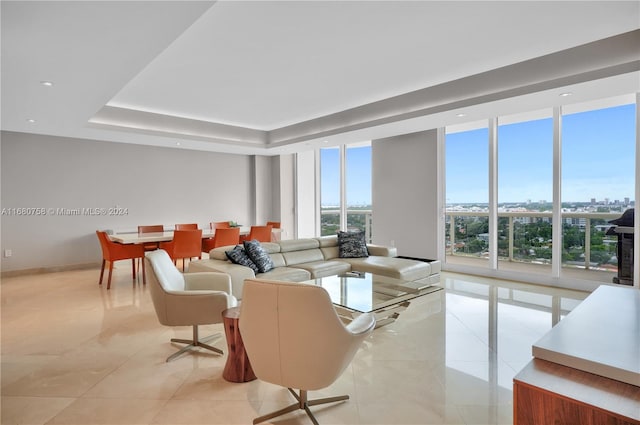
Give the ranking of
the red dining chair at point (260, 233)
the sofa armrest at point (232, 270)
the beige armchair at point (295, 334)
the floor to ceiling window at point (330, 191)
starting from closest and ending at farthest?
the beige armchair at point (295, 334), the sofa armrest at point (232, 270), the red dining chair at point (260, 233), the floor to ceiling window at point (330, 191)

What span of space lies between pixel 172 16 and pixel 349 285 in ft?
9.10


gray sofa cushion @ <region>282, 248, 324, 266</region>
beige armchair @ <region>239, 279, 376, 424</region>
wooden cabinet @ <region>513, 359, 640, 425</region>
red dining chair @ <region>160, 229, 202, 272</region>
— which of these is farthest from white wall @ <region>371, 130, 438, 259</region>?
wooden cabinet @ <region>513, 359, 640, 425</region>

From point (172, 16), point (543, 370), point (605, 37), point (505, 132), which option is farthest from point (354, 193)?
point (543, 370)

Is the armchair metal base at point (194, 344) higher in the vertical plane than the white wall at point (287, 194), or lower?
lower

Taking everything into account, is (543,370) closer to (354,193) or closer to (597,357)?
(597,357)

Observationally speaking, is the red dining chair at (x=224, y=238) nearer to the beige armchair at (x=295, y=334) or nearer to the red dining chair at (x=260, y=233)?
the red dining chair at (x=260, y=233)

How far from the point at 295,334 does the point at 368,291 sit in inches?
69.8

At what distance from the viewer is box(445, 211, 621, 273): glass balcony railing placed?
4742mm

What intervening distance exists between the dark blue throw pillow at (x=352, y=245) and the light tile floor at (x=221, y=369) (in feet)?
3.86

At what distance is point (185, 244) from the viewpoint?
17.6ft

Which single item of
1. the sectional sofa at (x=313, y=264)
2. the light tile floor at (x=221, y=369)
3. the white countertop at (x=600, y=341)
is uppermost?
the white countertop at (x=600, y=341)

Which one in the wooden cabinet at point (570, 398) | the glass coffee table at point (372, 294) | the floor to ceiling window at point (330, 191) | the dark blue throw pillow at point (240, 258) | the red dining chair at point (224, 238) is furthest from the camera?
the floor to ceiling window at point (330, 191)

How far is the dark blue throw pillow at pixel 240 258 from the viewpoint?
414 cm

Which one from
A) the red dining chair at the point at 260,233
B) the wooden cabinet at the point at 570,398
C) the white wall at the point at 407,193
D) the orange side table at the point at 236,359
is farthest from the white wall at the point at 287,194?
the wooden cabinet at the point at 570,398
